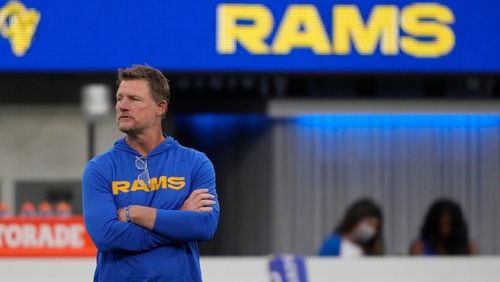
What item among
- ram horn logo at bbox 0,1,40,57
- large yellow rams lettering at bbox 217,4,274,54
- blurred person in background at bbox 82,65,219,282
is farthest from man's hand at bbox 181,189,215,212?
ram horn logo at bbox 0,1,40,57

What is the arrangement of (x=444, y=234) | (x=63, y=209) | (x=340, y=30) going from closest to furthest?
(x=444, y=234) < (x=340, y=30) < (x=63, y=209)

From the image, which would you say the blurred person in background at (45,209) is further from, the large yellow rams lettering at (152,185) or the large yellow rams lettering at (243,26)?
the large yellow rams lettering at (152,185)

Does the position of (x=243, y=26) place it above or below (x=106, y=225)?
above

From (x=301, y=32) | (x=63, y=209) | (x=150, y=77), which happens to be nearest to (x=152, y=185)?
(x=150, y=77)

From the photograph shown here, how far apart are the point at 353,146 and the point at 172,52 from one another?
2.21 m

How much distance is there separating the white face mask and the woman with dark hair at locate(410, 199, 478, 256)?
3.32 feet

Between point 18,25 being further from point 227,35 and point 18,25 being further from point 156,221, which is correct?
point 156,221

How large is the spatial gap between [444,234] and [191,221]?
6.64 metres

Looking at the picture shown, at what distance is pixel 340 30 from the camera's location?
11828mm

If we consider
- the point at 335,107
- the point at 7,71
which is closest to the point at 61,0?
the point at 7,71

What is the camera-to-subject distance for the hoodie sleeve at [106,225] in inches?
157

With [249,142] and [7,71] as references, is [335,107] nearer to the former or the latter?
[249,142]

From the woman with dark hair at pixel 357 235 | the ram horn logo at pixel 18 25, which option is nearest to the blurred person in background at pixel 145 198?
the woman with dark hair at pixel 357 235

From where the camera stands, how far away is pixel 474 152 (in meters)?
13.1
